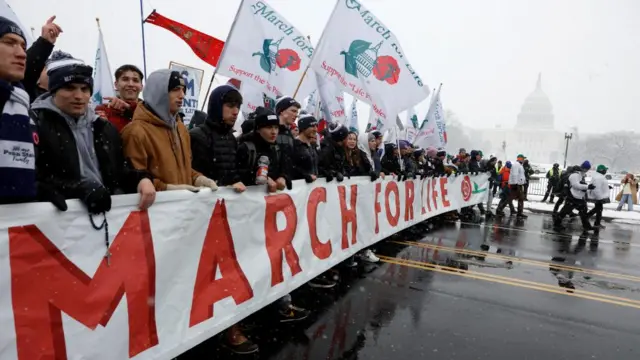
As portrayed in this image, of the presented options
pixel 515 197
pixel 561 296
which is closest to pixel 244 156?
pixel 561 296

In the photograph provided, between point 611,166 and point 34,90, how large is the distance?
98413 millimetres

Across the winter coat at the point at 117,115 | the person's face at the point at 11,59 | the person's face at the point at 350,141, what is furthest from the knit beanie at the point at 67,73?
the person's face at the point at 350,141

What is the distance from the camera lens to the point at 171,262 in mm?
2844

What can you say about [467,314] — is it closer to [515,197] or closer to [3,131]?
[3,131]

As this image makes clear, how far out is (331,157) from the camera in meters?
5.92

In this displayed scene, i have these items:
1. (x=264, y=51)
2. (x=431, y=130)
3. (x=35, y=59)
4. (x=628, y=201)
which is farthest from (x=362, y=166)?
(x=628, y=201)

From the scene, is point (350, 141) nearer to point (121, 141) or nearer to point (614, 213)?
point (121, 141)

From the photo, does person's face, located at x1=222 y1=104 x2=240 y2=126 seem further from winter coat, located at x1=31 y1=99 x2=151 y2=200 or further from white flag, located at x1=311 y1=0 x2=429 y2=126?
white flag, located at x1=311 y1=0 x2=429 y2=126

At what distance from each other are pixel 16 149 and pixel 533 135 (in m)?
161

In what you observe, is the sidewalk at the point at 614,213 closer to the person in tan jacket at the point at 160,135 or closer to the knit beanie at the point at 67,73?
the person in tan jacket at the point at 160,135

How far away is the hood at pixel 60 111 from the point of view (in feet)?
7.89

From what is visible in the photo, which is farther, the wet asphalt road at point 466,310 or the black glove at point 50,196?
the wet asphalt road at point 466,310

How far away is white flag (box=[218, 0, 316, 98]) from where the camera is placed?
5852 millimetres

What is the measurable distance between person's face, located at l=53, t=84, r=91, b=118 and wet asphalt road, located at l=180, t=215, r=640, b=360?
2.03 m
